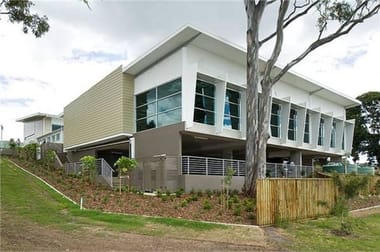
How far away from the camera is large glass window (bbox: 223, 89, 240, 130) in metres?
23.6

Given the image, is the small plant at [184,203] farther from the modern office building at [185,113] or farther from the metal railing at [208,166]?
the metal railing at [208,166]

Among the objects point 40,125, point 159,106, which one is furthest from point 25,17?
point 40,125

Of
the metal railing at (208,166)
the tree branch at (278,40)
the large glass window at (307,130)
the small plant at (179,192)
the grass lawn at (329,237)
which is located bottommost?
the grass lawn at (329,237)

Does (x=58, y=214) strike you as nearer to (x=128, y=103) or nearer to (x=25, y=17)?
(x=25, y=17)

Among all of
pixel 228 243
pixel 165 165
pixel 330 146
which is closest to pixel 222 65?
pixel 165 165

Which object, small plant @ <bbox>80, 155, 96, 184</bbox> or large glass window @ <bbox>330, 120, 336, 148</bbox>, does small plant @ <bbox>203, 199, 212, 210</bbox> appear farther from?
large glass window @ <bbox>330, 120, 336, 148</bbox>

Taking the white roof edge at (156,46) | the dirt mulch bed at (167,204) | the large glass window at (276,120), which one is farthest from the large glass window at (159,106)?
the large glass window at (276,120)

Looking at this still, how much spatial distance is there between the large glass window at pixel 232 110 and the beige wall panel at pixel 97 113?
6580 millimetres

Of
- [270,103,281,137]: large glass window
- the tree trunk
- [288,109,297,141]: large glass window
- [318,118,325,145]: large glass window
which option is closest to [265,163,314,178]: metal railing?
[270,103,281,137]: large glass window

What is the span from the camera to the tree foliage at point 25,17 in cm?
1324

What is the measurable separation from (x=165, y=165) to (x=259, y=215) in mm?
8113

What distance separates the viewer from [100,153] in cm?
3198

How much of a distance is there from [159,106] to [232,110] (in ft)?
14.5

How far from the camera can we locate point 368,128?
173 feet
